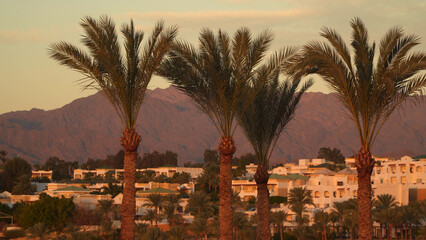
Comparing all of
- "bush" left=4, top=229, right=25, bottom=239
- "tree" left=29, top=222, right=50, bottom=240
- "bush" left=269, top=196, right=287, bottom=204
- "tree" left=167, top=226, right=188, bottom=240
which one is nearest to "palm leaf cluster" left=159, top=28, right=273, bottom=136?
"tree" left=167, top=226, right=188, bottom=240

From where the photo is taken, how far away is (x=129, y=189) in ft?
90.7

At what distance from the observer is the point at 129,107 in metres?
27.5

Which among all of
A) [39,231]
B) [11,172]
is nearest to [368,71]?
[39,231]

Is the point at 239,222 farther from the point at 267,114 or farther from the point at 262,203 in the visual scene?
the point at 267,114

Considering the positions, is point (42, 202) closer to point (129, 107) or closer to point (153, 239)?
point (153, 239)

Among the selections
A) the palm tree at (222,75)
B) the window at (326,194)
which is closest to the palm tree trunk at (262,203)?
the palm tree at (222,75)

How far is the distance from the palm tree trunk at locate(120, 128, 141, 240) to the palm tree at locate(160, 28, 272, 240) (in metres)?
3.04

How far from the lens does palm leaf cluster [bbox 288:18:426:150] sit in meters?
26.5

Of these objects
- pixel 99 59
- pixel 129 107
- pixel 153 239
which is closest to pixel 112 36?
pixel 99 59

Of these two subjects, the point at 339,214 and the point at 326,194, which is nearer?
the point at 339,214

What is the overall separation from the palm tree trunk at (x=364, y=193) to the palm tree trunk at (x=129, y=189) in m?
8.63

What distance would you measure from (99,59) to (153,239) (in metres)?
32.9

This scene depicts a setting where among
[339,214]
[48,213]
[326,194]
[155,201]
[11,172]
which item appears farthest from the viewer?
[11,172]

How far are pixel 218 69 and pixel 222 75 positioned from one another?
11.6 inches
